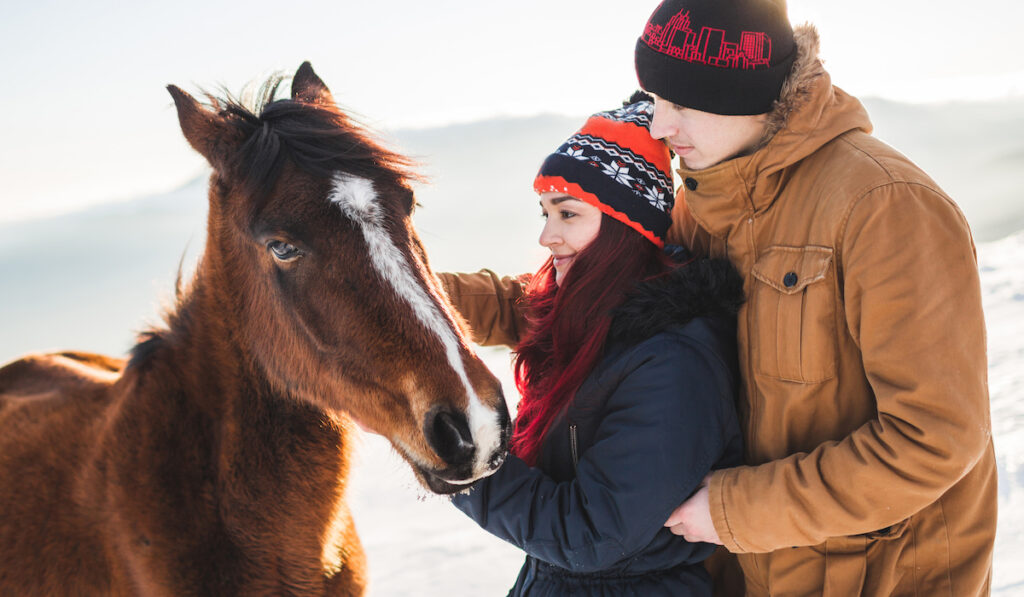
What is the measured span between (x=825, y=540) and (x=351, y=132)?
5.78ft

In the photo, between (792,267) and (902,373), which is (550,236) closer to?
(792,267)

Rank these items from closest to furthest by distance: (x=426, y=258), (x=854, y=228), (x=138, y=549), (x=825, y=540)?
(x=854, y=228)
(x=825, y=540)
(x=138, y=549)
(x=426, y=258)

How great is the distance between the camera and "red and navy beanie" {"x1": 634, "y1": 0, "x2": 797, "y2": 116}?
1.78 m

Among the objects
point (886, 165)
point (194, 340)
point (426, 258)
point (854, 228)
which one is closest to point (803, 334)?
point (854, 228)

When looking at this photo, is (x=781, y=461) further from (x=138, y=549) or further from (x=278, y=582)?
(x=138, y=549)

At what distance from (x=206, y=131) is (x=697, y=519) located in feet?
5.99

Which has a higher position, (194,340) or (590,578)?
(194,340)

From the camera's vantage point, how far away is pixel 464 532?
4.51 m

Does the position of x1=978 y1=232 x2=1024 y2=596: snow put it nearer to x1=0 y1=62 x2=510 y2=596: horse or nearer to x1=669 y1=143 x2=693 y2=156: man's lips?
x1=669 y1=143 x2=693 y2=156: man's lips

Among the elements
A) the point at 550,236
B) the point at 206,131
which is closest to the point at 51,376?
the point at 206,131

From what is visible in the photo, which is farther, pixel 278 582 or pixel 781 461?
pixel 278 582

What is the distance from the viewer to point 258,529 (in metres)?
2.00

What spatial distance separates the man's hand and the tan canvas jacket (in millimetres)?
36

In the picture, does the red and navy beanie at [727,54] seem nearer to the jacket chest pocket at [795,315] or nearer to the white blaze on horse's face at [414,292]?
the jacket chest pocket at [795,315]
